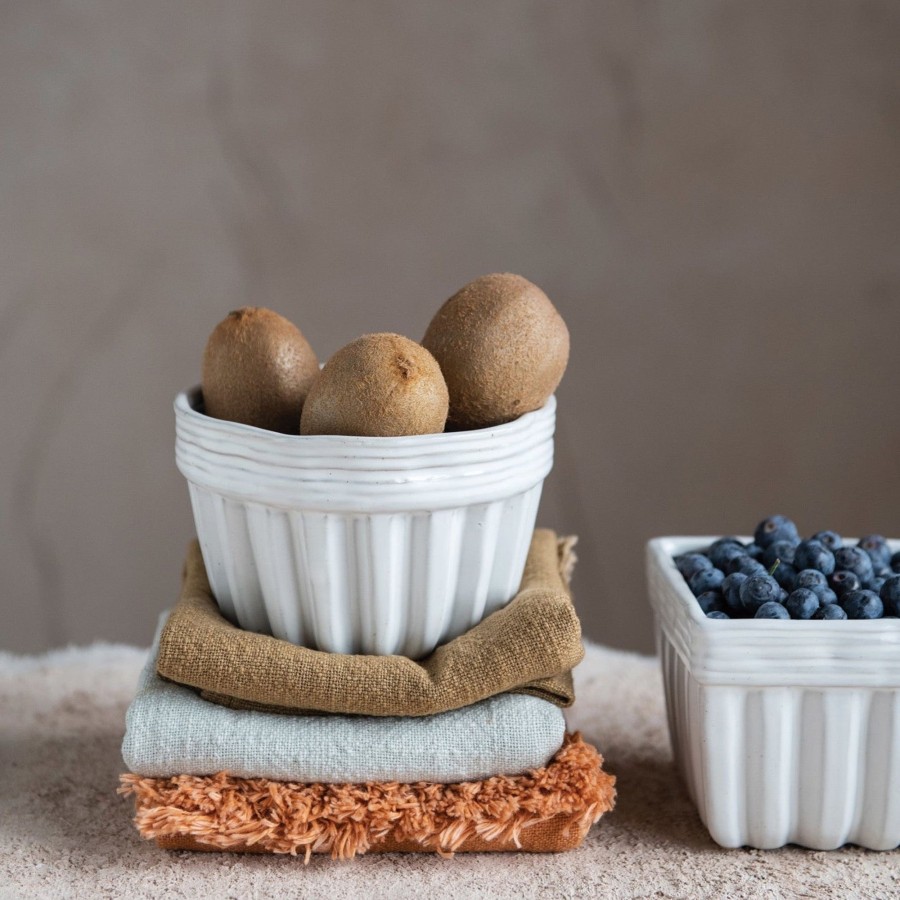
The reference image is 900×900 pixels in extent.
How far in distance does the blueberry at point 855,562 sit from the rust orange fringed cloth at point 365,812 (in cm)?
18

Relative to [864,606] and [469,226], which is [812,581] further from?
[469,226]

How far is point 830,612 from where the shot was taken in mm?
531

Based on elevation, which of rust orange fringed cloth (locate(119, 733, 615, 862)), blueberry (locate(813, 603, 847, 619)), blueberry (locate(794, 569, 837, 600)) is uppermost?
blueberry (locate(794, 569, 837, 600))

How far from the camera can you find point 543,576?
0.64 metres

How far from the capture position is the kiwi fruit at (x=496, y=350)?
0.56 meters

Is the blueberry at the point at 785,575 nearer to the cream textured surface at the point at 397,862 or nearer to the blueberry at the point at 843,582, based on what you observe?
the blueberry at the point at 843,582

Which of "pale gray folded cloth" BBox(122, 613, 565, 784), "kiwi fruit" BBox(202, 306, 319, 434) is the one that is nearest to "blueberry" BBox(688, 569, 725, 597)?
"pale gray folded cloth" BBox(122, 613, 565, 784)

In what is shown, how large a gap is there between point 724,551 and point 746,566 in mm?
39

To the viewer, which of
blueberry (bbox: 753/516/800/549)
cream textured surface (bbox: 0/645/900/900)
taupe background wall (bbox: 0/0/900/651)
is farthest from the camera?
taupe background wall (bbox: 0/0/900/651)

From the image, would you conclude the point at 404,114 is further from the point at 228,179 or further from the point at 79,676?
the point at 79,676

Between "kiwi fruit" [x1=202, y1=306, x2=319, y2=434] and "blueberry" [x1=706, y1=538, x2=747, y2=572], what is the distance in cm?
25

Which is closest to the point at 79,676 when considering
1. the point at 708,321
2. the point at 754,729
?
the point at 754,729

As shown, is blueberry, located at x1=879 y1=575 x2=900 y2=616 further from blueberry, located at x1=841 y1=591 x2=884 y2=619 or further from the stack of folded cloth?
the stack of folded cloth

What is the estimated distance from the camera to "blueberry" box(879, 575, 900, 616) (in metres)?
0.54
